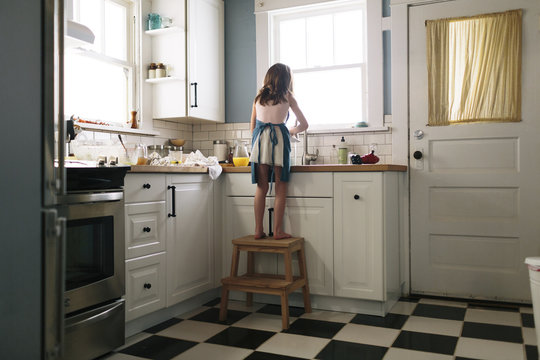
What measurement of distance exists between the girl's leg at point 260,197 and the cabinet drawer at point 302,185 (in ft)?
0.57

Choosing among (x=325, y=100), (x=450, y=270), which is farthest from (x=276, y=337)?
(x=325, y=100)

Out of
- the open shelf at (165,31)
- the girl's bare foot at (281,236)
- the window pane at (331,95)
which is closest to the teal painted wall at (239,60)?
the window pane at (331,95)

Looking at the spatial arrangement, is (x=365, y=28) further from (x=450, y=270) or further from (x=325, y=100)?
(x=450, y=270)

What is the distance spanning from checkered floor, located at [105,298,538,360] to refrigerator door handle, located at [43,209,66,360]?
0.82 m

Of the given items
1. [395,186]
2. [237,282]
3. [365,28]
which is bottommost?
[237,282]

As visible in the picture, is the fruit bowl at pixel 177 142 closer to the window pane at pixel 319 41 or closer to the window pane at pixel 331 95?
the window pane at pixel 331 95

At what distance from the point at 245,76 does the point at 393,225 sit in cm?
186

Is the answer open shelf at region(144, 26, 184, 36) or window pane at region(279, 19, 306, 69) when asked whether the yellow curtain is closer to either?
window pane at region(279, 19, 306, 69)

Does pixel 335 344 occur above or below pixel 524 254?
below

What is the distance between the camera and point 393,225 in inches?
134

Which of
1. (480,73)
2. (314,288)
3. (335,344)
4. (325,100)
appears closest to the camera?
(335,344)

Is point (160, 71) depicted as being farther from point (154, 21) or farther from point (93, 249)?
point (93, 249)

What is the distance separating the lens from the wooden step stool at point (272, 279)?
292 centimetres

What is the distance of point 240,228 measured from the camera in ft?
11.5
